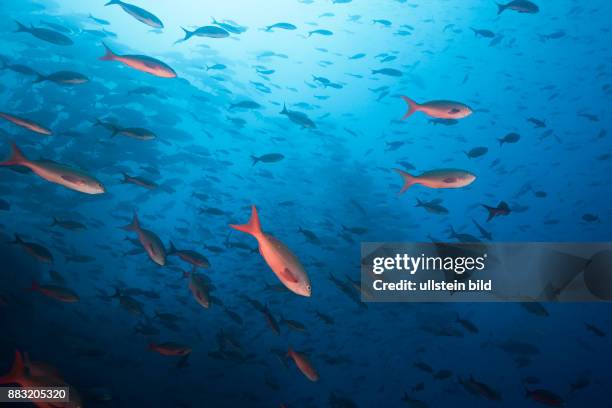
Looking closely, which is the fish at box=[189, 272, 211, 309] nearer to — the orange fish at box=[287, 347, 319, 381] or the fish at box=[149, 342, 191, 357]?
the fish at box=[149, 342, 191, 357]

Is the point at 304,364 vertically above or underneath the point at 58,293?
underneath

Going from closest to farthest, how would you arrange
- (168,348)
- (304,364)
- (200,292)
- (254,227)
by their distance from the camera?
(254,227) < (200,292) < (304,364) < (168,348)

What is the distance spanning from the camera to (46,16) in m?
20.8

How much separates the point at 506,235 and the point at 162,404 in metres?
33.4

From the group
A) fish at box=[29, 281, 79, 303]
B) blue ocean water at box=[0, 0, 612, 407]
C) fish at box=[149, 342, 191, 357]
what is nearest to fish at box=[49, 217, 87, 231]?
blue ocean water at box=[0, 0, 612, 407]

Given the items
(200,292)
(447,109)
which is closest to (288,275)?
(200,292)

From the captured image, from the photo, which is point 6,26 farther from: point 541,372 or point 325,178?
point 541,372

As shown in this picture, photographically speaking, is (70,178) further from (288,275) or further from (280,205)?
(280,205)

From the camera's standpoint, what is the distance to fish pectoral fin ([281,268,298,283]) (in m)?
2.49

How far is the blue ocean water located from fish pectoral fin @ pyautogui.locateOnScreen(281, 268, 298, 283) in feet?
8.60

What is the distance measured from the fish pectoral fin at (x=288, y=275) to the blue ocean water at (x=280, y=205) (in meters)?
2.62

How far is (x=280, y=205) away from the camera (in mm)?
15242

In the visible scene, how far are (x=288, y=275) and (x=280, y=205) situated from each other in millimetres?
12786

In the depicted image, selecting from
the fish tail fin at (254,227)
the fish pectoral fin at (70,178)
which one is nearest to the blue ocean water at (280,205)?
the fish pectoral fin at (70,178)
